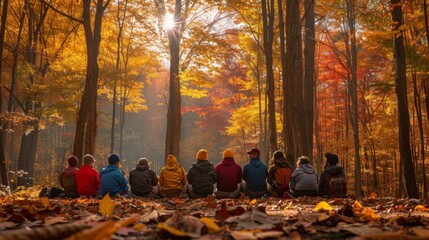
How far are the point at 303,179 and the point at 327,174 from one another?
61cm

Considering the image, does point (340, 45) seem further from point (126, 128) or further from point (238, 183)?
point (126, 128)

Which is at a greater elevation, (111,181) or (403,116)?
(403,116)

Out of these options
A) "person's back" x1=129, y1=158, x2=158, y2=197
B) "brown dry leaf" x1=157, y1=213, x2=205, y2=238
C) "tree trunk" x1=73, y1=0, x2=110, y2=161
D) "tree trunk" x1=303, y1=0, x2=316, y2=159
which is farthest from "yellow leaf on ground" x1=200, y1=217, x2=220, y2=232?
"tree trunk" x1=303, y1=0, x2=316, y2=159

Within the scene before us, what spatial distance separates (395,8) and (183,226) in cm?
755

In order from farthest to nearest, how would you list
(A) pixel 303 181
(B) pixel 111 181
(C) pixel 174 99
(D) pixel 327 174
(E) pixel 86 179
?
1. (C) pixel 174 99
2. (B) pixel 111 181
3. (E) pixel 86 179
4. (D) pixel 327 174
5. (A) pixel 303 181

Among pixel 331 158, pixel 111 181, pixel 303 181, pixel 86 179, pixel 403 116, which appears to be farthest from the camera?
pixel 111 181

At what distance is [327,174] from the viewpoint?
26.7ft

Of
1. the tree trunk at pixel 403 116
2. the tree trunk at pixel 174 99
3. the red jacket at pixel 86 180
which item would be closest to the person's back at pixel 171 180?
the red jacket at pixel 86 180

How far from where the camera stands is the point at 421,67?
35.8ft

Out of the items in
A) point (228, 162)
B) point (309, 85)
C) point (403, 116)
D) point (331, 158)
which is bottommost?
point (228, 162)

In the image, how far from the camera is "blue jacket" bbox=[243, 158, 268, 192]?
8945 mm

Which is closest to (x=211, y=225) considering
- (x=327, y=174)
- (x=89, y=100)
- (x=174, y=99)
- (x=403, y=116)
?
(x=327, y=174)

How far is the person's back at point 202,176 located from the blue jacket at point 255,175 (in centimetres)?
79

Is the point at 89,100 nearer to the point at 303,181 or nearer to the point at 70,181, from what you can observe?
the point at 70,181
